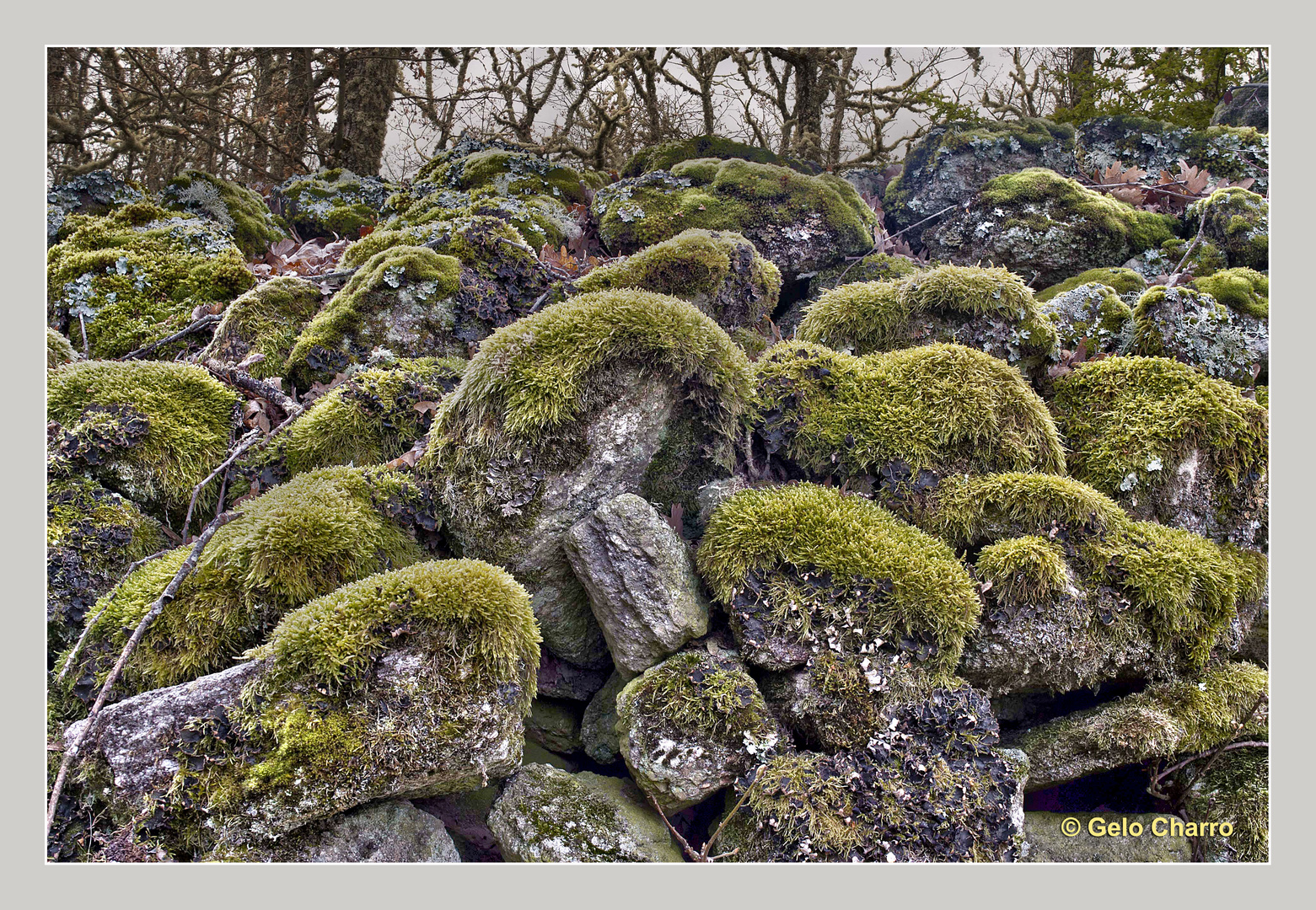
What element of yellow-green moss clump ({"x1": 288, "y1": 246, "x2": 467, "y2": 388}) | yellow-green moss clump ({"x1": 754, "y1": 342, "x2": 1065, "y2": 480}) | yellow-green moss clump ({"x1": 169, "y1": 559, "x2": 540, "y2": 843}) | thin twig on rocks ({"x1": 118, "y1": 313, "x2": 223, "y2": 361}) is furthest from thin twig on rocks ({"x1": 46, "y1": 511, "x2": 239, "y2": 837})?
yellow-green moss clump ({"x1": 754, "y1": 342, "x2": 1065, "y2": 480})

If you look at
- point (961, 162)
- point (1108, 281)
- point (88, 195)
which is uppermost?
point (961, 162)

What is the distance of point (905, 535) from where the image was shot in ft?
10.9

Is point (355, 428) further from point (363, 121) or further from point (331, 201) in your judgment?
point (363, 121)

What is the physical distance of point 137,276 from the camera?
5277 mm

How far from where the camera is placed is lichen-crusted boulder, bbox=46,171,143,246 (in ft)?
20.4

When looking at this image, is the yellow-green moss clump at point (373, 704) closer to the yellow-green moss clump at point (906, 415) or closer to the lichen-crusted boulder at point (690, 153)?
the yellow-green moss clump at point (906, 415)

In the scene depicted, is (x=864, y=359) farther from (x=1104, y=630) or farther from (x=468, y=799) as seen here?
(x=468, y=799)

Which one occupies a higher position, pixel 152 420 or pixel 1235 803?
pixel 152 420

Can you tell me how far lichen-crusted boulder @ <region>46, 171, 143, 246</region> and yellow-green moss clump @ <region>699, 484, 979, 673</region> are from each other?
6.49 m

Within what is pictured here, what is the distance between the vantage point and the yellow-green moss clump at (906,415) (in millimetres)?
3621

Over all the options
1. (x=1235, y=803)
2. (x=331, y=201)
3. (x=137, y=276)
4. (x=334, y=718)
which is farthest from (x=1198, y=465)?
(x=331, y=201)

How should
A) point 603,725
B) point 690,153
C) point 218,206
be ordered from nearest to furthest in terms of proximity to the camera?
1. point 603,725
2. point 218,206
3. point 690,153

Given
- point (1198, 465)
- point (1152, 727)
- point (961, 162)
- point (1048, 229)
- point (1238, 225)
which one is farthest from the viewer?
point (961, 162)

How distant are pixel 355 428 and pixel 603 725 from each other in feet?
6.53
